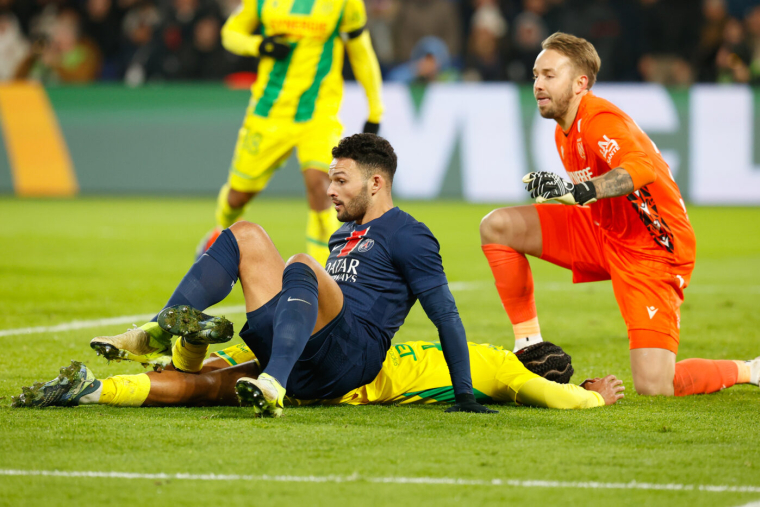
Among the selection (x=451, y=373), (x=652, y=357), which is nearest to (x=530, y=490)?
(x=451, y=373)

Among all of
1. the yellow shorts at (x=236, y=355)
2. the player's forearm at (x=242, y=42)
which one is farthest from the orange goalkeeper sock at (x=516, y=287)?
the player's forearm at (x=242, y=42)

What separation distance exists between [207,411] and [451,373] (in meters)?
1.05

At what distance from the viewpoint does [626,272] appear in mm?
5191

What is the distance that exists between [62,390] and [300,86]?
171 inches

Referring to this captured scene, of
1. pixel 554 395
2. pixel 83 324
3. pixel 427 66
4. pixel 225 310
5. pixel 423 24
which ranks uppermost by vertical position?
pixel 423 24

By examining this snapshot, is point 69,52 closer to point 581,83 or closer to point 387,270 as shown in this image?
point 581,83

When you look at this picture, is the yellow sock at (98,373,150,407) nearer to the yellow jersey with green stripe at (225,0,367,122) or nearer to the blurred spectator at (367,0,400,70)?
the yellow jersey with green stripe at (225,0,367,122)

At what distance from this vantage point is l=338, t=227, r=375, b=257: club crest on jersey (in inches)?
175

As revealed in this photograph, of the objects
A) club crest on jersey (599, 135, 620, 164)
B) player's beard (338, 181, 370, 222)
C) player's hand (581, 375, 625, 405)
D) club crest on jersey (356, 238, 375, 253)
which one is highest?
club crest on jersey (599, 135, 620, 164)

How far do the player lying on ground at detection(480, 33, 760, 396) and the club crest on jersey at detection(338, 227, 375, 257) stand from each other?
1218mm

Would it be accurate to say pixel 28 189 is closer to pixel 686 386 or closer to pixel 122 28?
pixel 122 28

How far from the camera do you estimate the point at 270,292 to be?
4266mm

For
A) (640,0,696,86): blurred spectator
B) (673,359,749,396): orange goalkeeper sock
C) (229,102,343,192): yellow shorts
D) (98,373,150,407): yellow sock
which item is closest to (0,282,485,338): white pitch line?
(229,102,343,192): yellow shorts

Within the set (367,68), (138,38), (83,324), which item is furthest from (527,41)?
(83,324)
